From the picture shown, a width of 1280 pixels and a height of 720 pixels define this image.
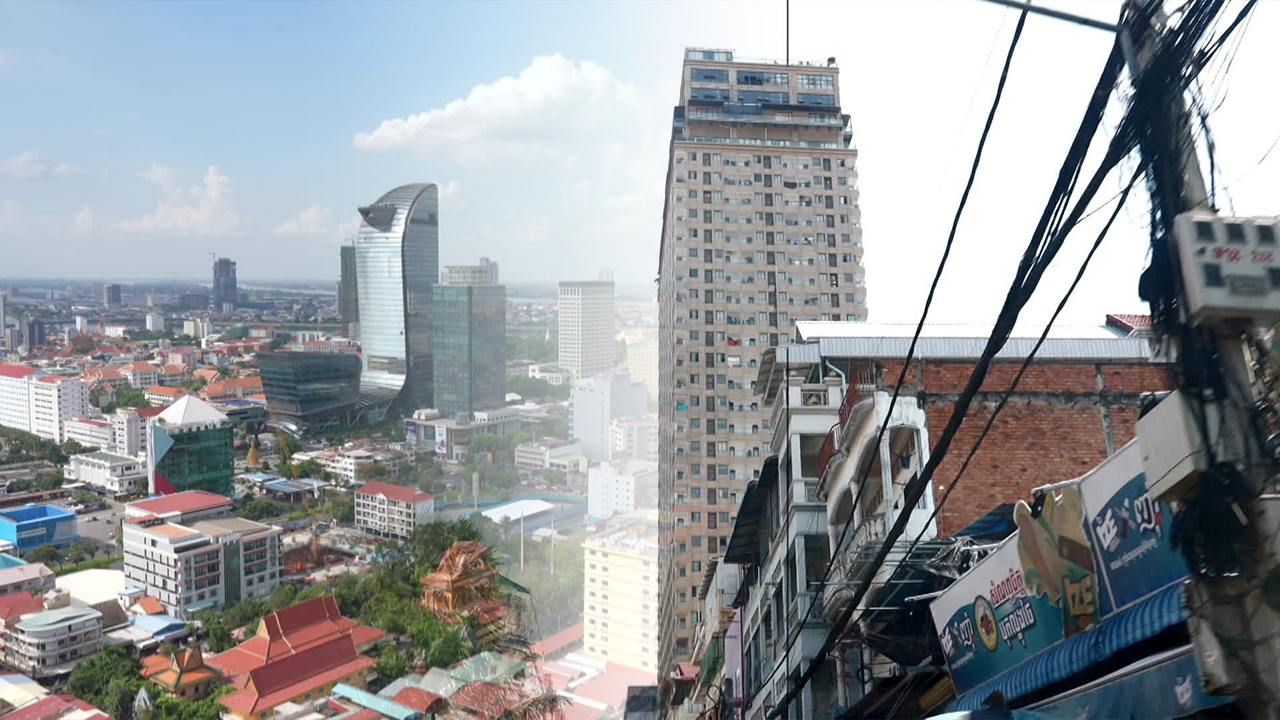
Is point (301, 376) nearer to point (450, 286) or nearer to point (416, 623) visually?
point (450, 286)

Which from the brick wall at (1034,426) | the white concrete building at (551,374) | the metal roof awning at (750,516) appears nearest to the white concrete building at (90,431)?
the white concrete building at (551,374)

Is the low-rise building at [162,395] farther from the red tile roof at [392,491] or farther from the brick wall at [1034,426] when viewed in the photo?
the brick wall at [1034,426]

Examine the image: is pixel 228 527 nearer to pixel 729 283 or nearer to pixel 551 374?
pixel 729 283

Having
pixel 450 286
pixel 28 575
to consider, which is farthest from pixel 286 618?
pixel 450 286

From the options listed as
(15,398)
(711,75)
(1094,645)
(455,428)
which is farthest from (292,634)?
(711,75)

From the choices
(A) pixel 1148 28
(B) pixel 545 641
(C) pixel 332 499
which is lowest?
(B) pixel 545 641

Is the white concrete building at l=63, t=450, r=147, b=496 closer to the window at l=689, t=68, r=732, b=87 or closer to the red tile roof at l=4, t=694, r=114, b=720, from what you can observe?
the red tile roof at l=4, t=694, r=114, b=720
